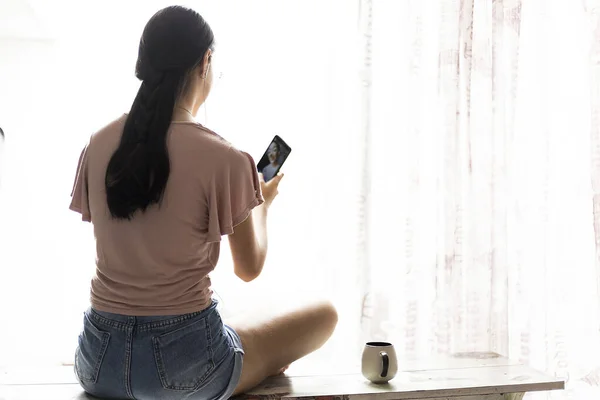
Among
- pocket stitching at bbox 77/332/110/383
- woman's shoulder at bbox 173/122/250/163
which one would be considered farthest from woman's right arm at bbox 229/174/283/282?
pocket stitching at bbox 77/332/110/383

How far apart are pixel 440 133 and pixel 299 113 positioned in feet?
1.36

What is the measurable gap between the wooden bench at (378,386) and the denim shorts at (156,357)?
120 mm

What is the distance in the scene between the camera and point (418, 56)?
74.5 inches

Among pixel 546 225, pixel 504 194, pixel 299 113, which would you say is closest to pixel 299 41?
pixel 299 113

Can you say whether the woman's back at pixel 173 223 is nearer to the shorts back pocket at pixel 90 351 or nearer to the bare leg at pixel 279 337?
the shorts back pocket at pixel 90 351

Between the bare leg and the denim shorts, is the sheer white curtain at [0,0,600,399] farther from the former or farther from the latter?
the denim shorts

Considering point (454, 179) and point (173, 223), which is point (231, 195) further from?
point (454, 179)

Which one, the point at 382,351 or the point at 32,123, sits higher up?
the point at 32,123

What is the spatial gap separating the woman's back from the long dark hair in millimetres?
22

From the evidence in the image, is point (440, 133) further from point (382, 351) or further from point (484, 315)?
point (382, 351)

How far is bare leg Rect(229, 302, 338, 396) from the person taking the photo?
1.32m

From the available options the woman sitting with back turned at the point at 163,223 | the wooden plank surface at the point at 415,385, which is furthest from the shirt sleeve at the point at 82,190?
the wooden plank surface at the point at 415,385

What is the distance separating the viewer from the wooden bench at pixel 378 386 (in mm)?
1338

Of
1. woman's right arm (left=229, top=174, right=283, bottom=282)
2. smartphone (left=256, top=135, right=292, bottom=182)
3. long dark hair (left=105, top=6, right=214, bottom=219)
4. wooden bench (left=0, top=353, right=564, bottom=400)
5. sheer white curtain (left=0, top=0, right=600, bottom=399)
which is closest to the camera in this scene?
long dark hair (left=105, top=6, right=214, bottom=219)
